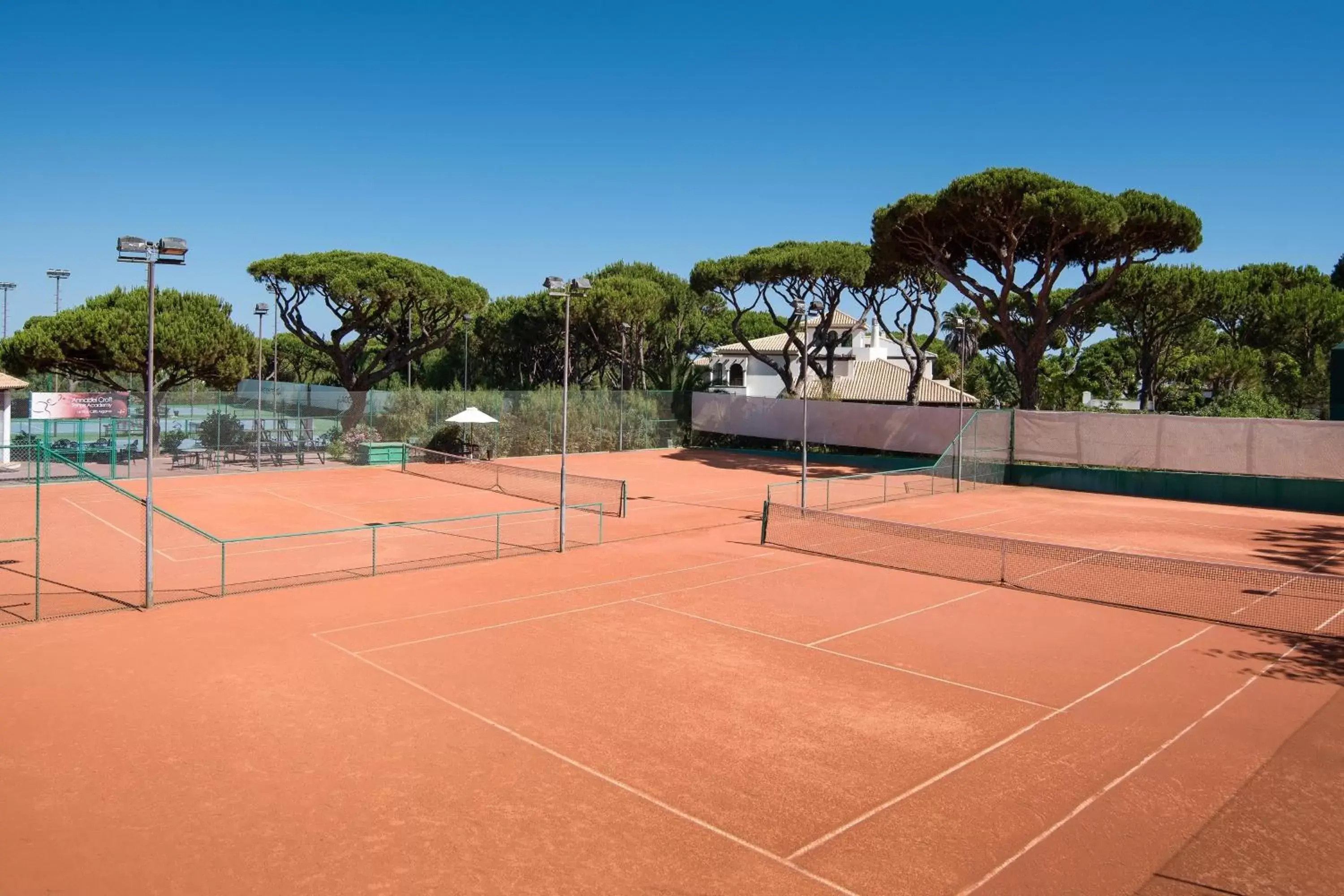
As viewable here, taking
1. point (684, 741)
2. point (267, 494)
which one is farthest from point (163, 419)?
point (684, 741)

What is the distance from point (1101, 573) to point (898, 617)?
5258 millimetres

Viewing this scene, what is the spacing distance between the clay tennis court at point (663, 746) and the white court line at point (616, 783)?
0.14 ft

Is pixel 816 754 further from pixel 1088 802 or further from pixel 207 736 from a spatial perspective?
pixel 207 736

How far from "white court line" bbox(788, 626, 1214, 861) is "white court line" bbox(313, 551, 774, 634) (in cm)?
850

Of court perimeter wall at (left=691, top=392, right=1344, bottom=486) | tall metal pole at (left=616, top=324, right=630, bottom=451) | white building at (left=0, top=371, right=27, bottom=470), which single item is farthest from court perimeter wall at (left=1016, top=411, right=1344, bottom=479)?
white building at (left=0, top=371, right=27, bottom=470)

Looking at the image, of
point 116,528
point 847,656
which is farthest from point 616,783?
point 116,528

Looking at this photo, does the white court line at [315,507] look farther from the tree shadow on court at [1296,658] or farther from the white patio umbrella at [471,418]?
the tree shadow on court at [1296,658]

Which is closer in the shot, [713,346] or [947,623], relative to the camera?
[947,623]

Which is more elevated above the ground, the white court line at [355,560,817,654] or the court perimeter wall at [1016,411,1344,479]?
the court perimeter wall at [1016,411,1344,479]

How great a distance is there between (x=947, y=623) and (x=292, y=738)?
9647mm

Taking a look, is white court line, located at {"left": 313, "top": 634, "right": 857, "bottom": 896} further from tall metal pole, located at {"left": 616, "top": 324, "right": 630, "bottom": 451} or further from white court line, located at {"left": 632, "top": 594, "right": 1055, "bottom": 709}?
tall metal pole, located at {"left": 616, "top": 324, "right": 630, "bottom": 451}

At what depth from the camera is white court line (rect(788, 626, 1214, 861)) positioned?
7.73 metres

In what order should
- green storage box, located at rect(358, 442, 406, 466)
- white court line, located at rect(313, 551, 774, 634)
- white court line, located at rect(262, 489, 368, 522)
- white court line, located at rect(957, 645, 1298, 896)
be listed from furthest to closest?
green storage box, located at rect(358, 442, 406, 466), white court line, located at rect(262, 489, 368, 522), white court line, located at rect(313, 551, 774, 634), white court line, located at rect(957, 645, 1298, 896)

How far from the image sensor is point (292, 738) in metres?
9.68
